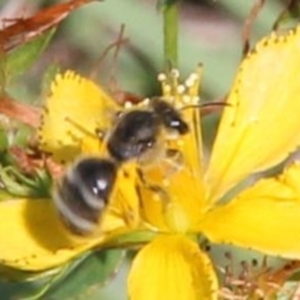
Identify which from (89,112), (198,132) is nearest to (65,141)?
(89,112)

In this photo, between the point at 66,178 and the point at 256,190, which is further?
the point at 256,190

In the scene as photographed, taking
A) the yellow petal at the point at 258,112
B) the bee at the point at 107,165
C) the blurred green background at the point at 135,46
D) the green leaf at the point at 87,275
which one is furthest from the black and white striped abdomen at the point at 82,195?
the blurred green background at the point at 135,46

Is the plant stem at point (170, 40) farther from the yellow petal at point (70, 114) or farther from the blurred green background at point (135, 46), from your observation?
the blurred green background at point (135, 46)

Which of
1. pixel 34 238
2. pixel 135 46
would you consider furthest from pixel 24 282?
pixel 135 46

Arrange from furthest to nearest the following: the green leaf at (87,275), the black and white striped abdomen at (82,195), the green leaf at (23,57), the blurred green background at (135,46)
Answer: the blurred green background at (135,46) < the green leaf at (23,57) < the green leaf at (87,275) < the black and white striped abdomen at (82,195)

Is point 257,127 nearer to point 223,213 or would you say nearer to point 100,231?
point 223,213
